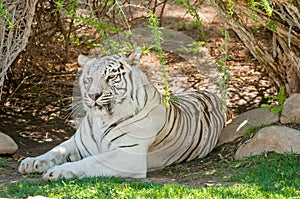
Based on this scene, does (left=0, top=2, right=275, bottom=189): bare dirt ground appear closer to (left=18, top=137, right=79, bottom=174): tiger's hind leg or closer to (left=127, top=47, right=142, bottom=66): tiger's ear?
(left=18, top=137, right=79, bottom=174): tiger's hind leg

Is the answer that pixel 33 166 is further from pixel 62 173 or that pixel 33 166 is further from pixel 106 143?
pixel 106 143

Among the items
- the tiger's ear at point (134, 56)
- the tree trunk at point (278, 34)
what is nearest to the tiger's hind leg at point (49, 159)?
the tiger's ear at point (134, 56)

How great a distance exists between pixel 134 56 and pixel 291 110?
176 centimetres

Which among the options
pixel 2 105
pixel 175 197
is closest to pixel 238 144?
pixel 175 197

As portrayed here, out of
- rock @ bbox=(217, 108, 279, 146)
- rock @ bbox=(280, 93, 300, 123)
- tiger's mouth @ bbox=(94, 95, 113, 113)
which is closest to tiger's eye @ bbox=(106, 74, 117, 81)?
tiger's mouth @ bbox=(94, 95, 113, 113)

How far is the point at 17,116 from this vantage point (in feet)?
26.8

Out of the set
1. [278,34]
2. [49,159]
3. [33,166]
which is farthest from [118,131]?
[278,34]

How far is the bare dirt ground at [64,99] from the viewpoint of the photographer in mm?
6423

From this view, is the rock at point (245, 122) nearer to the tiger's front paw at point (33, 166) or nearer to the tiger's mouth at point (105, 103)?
the tiger's mouth at point (105, 103)

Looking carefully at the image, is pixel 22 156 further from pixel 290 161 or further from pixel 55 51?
pixel 290 161

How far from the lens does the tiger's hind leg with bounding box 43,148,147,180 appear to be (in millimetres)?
5403

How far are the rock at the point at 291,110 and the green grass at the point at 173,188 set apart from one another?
1086mm

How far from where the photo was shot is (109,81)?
5.77m

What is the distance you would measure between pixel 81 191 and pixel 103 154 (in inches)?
30.3
